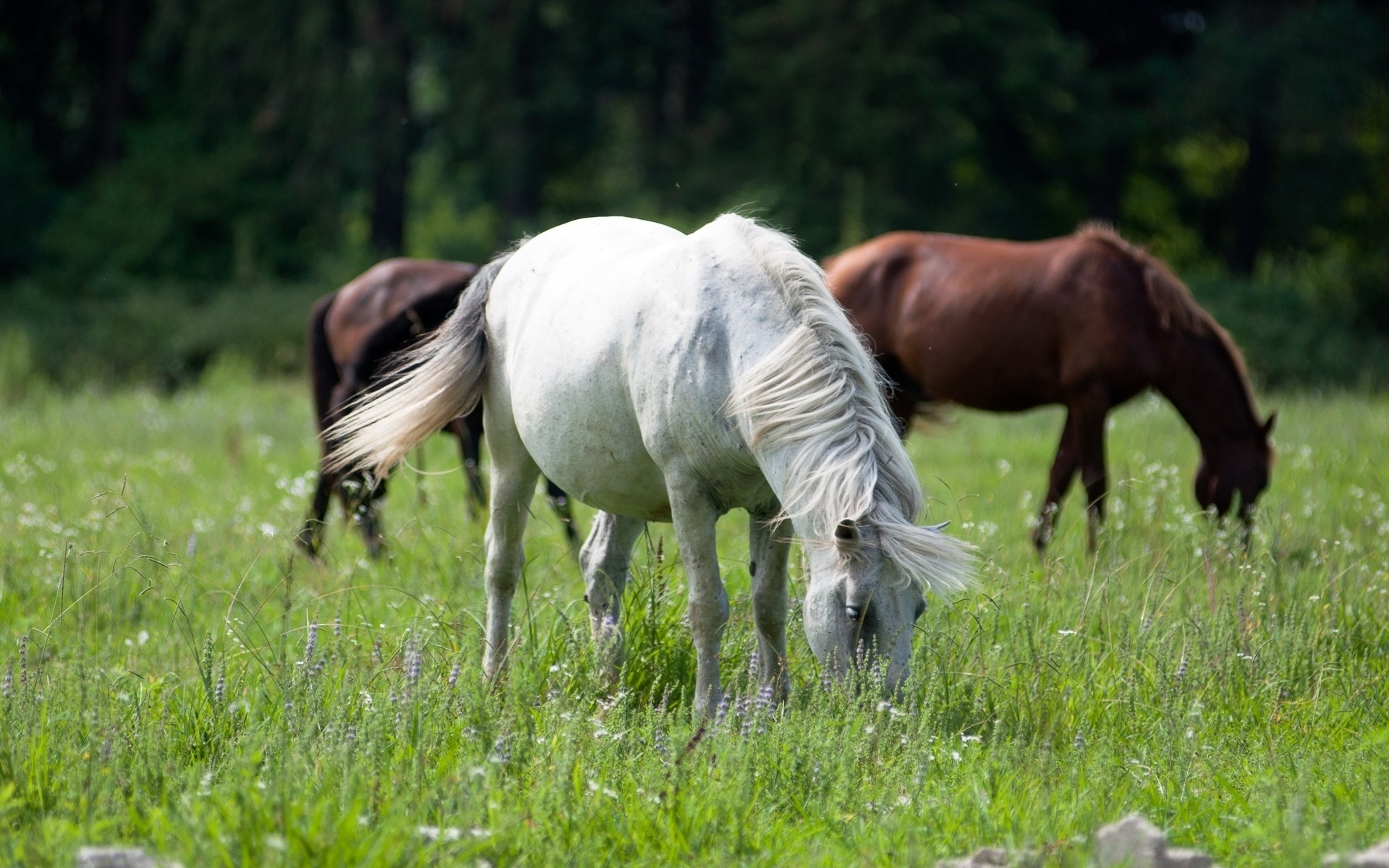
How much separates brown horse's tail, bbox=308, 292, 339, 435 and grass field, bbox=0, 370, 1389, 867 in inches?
59.2

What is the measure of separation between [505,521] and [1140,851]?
8.72 feet

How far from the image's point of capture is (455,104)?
24922 millimetres

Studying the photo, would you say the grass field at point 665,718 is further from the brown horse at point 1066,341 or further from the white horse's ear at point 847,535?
the brown horse at point 1066,341

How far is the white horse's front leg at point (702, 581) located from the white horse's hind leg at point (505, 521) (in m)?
0.97

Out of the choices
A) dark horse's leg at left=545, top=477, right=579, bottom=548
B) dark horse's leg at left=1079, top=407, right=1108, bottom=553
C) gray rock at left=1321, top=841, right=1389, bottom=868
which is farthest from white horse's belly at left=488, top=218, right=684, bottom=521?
dark horse's leg at left=1079, top=407, right=1108, bottom=553

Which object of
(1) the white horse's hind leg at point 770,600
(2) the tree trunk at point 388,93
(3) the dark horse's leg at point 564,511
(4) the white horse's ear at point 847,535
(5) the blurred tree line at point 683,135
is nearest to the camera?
(4) the white horse's ear at point 847,535

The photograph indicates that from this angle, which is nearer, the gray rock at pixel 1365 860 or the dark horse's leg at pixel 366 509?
the gray rock at pixel 1365 860

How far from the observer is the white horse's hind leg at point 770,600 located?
3.96 metres

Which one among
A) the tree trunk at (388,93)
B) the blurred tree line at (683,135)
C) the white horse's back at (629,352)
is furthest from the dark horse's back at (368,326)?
the tree trunk at (388,93)

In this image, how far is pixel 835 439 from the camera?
3451 mm

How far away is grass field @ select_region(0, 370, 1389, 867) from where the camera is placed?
9.73 ft

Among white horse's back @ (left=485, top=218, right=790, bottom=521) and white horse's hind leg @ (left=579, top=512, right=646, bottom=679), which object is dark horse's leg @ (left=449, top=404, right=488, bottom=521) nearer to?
white horse's hind leg @ (left=579, top=512, right=646, bottom=679)

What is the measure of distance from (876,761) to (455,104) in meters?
23.3

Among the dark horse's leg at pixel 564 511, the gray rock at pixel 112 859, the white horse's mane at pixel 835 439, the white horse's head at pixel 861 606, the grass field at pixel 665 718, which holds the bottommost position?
the dark horse's leg at pixel 564 511
